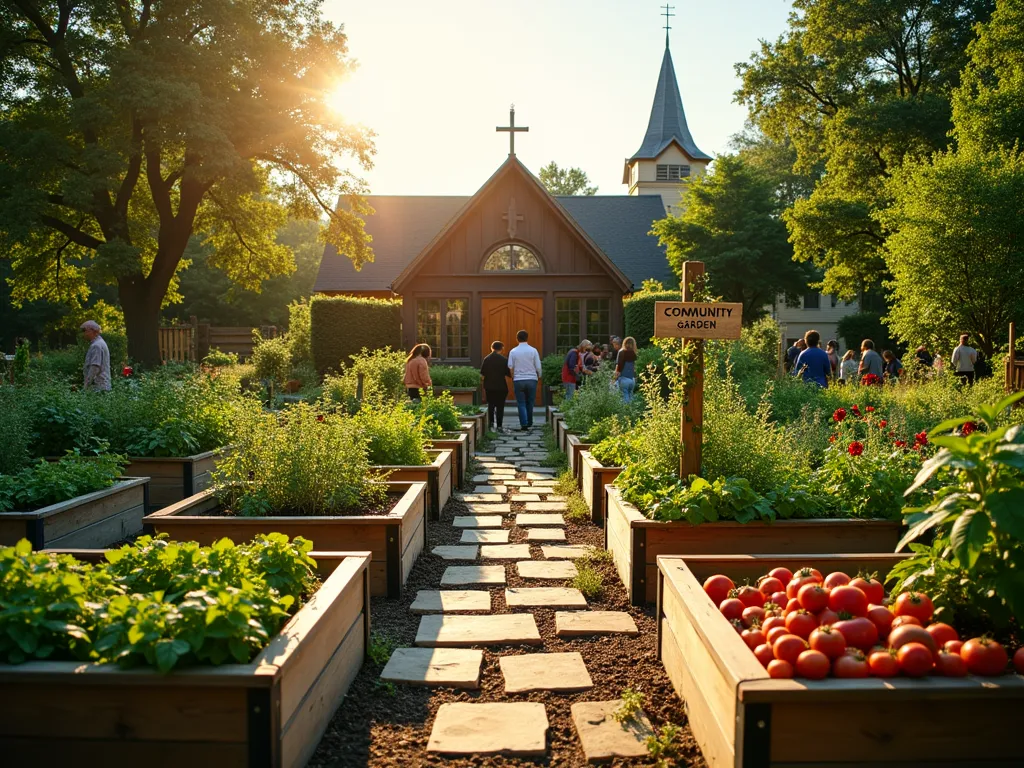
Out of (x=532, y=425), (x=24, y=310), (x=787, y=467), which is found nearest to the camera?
(x=787, y=467)

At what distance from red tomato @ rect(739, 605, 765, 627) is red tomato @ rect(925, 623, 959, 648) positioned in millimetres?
608

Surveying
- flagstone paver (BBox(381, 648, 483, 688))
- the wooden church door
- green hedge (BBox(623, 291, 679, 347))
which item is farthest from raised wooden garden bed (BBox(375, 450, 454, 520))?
the wooden church door

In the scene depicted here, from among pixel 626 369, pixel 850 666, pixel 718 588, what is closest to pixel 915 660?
pixel 850 666

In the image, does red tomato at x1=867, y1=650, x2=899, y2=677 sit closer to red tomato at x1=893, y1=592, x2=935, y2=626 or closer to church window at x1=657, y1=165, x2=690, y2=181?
red tomato at x1=893, y1=592, x2=935, y2=626

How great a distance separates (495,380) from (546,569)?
→ 8.49 m

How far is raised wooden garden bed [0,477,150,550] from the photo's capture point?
196 inches

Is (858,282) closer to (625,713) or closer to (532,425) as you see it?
(532,425)

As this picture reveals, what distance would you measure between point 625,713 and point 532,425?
39.8 ft

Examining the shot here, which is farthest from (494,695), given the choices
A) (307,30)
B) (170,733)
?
(307,30)

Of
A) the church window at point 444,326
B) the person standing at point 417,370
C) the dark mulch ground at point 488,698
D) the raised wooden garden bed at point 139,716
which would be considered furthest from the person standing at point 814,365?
the raised wooden garden bed at point 139,716

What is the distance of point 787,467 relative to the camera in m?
5.28

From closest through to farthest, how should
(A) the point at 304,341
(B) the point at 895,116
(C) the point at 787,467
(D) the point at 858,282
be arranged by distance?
(C) the point at 787,467 < (A) the point at 304,341 < (B) the point at 895,116 < (D) the point at 858,282

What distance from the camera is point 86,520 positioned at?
218 inches

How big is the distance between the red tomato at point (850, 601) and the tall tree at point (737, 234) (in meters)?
28.6
